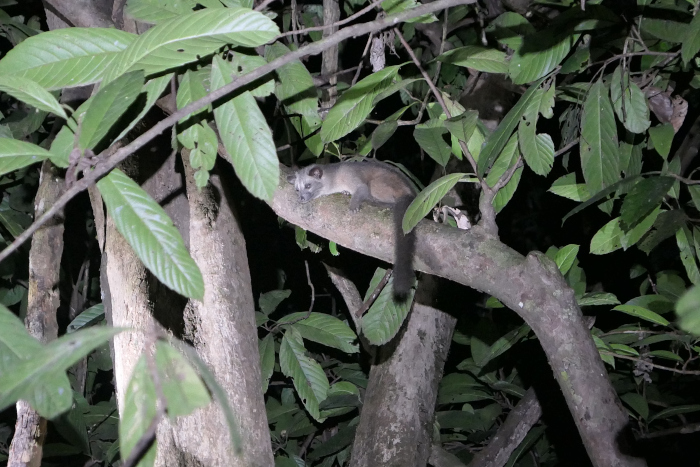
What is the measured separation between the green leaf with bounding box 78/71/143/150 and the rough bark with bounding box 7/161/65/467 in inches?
54.7

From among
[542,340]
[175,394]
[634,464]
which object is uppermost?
[175,394]

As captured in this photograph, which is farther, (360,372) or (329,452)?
(360,372)

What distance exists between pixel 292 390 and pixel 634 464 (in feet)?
10.5

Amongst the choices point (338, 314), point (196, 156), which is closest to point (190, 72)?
point (196, 156)

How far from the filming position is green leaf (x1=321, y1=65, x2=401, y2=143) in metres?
2.45

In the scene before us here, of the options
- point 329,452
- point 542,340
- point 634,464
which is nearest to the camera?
point 634,464

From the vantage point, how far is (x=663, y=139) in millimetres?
2523

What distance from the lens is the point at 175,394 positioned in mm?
900

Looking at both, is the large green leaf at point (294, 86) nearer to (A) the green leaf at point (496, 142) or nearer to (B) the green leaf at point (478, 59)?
(B) the green leaf at point (478, 59)

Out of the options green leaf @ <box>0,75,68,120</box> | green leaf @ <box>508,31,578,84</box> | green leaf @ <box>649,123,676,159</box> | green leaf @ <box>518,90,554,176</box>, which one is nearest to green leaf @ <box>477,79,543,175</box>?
green leaf @ <box>518,90,554,176</box>

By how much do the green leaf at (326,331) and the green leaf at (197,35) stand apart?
2.47 m

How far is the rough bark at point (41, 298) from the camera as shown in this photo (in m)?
2.14

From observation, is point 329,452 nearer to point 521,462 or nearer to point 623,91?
point 521,462

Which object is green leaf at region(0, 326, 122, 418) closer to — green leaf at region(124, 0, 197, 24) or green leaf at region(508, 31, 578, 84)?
green leaf at region(124, 0, 197, 24)
